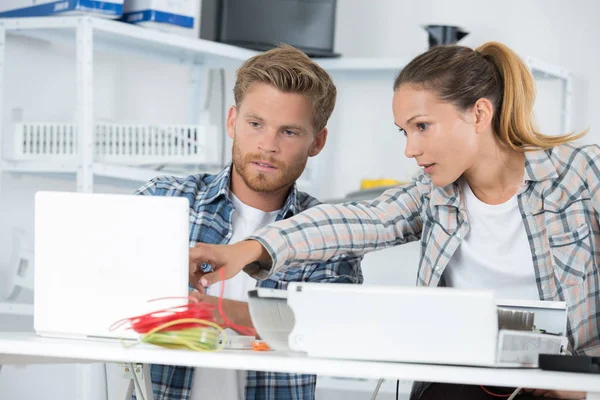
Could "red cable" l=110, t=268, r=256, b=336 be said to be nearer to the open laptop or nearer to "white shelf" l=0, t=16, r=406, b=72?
the open laptop

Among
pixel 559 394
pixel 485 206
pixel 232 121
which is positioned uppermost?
pixel 232 121

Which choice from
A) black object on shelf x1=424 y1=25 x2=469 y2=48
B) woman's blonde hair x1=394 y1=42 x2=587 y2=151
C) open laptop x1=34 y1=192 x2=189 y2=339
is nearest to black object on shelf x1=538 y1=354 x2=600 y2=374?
open laptop x1=34 y1=192 x2=189 y2=339

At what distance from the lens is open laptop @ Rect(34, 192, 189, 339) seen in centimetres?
116

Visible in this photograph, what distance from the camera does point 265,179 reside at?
5.81 ft

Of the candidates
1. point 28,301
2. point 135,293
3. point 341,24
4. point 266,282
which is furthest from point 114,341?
point 341,24

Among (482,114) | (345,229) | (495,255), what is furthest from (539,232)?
(345,229)

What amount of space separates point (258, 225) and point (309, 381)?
12.5 inches

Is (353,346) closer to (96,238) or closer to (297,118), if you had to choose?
(96,238)

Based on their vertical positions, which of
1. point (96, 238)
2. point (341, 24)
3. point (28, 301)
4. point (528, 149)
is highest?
point (341, 24)

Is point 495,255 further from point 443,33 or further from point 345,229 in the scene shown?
point 443,33

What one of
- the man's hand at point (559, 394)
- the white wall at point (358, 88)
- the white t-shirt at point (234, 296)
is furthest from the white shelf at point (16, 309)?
the man's hand at point (559, 394)

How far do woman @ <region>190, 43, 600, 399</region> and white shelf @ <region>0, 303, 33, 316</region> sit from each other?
3.63ft

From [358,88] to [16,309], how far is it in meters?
1.43

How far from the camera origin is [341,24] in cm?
333
